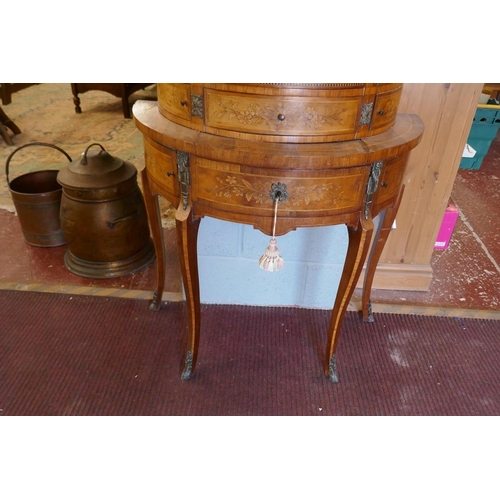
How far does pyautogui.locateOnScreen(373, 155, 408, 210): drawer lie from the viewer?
1.15 m

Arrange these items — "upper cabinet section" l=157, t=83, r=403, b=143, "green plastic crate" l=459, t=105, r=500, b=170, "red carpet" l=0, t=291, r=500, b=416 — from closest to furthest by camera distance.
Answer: "upper cabinet section" l=157, t=83, r=403, b=143, "red carpet" l=0, t=291, r=500, b=416, "green plastic crate" l=459, t=105, r=500, b=170

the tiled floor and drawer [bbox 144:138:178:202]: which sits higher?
drawer [bbox 144:138:178:202]

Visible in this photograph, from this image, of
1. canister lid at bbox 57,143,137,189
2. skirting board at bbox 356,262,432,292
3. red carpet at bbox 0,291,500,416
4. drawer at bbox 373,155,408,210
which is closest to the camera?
drawer at bbox 373,155,408,210

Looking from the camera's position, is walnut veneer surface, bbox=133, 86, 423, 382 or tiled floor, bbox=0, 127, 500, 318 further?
tiled floor, bbox=0, 127, 500, 318

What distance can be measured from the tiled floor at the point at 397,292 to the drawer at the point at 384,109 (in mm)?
963

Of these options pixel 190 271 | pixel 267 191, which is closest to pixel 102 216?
pixel 190 271

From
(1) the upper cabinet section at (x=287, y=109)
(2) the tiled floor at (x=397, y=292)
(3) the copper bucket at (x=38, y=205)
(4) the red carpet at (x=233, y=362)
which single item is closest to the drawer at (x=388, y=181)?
(1) the upper cabinet section at (x=287, y=109)

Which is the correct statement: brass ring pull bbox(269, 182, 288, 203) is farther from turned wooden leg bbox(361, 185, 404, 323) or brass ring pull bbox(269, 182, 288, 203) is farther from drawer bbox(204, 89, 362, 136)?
turned wooden leg bbox(361, 185, 404, 323)

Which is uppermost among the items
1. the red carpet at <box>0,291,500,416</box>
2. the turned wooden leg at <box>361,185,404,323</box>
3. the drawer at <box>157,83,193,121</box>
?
the drawer at <box>157,83,193,121</box>

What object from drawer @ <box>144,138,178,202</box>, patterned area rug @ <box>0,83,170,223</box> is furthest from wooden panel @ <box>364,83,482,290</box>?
patterned area rug @ <box>0,83,170,223</box>

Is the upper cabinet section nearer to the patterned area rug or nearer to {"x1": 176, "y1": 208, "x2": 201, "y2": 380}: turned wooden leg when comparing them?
{"x1": 176, "y1": 208, "x2": 201, "y2": 380}: turned wooden leg

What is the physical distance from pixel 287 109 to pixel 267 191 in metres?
0.19

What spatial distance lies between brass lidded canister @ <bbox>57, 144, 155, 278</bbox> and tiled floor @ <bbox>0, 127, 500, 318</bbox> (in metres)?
0.07

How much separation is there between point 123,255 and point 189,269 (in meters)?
0.81
